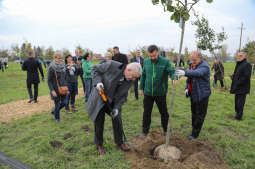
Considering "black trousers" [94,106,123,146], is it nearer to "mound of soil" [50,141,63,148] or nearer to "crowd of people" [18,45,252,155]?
"crowd of people" [18,45,252,155]

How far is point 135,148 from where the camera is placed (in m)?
4.03

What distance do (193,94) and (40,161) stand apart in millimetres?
3543

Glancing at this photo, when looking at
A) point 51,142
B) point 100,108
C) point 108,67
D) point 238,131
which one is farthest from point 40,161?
point 238,131

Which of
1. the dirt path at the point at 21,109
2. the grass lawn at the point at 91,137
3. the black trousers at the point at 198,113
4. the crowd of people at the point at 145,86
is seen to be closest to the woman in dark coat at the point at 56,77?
the crowd of people at the point at 145,86

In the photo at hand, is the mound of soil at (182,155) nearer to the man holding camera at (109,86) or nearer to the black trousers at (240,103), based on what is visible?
the man holding camera at (109,86)

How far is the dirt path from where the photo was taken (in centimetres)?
664

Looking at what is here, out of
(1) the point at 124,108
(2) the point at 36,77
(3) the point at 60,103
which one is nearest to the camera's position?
(3) the point at 60,103

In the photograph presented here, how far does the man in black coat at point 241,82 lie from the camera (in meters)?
5.62

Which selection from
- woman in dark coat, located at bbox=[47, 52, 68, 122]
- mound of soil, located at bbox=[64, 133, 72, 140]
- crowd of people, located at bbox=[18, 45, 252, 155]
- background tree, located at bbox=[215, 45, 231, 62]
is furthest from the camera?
background tree, located at bbox=[215, 45, 231, 62]

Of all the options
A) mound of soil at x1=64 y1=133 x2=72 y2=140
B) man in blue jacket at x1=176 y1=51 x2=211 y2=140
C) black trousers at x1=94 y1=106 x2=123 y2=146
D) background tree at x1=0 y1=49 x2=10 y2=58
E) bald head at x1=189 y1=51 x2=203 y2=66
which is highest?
background tree at x1=0 y1=49 x2=10 y2=58

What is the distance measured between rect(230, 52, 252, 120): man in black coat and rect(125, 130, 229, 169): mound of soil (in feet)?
8.01

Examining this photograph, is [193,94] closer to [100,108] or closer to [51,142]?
[100,108]

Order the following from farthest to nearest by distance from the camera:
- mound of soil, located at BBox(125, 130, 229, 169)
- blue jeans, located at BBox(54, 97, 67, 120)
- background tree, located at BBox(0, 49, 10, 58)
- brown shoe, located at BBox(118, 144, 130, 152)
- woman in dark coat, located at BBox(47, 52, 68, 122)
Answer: background tree, located at BBox(0, 49, 10, 58)
blue jeans, located at BBox(54, 97, 67, 120)
woman in dark coat, located at BBox(47, 52, 68, 122)
brown shoe, located at BBox(118, 144, 130, 152)
mound of soil, located at BBox(125, 130, 229, 169)

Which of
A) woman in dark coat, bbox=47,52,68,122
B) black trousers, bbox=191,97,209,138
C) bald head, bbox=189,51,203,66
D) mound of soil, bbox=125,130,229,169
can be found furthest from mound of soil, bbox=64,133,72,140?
bald head, bbox=189,51,203,66
